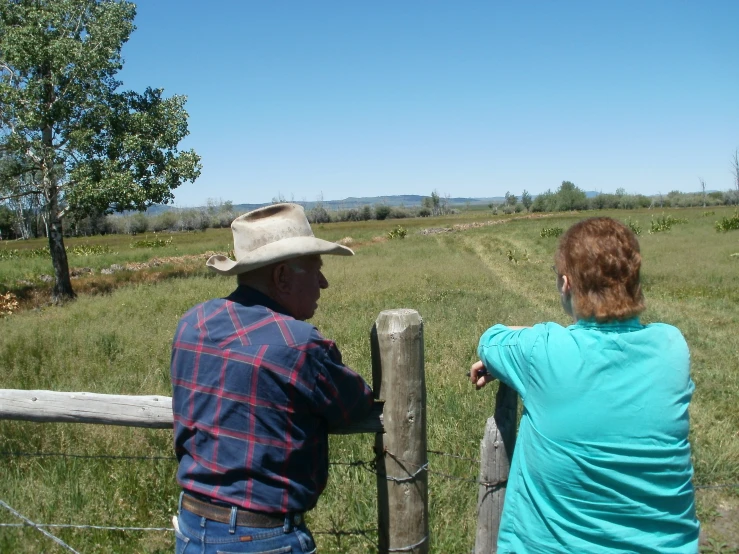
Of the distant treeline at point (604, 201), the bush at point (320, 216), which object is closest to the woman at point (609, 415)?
the bush at point (320, 216)

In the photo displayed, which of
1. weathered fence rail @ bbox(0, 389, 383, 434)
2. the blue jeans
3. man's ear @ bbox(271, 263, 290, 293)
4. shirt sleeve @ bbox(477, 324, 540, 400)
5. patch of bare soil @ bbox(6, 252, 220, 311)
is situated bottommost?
patch of bare soil @ bbox(6, 252, 220, 311)

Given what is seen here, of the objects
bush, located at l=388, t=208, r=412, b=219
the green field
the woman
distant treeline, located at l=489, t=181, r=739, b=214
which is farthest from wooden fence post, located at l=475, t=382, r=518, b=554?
bush, located at l=388, t=208, r=412, b=219

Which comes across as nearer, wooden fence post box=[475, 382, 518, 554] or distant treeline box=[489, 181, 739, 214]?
A: wooden fence post box=[475, 382, 518, 554]

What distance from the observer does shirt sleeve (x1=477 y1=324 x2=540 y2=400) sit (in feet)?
6.11

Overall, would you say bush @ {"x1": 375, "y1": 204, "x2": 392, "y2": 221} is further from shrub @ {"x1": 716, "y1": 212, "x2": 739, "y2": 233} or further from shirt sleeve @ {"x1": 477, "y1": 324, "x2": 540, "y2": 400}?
shirt sleeve @ {"x1": 477, "y1": 324, "x2": 540, "y2": 400}

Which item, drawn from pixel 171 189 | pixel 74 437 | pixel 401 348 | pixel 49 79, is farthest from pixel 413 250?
pixel 401 348

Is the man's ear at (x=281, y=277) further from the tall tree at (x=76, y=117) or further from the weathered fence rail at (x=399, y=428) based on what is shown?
the tall tree at (x=76, y=117)

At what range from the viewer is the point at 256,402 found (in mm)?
1866

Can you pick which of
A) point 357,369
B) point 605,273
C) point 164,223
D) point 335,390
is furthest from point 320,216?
point 605,273

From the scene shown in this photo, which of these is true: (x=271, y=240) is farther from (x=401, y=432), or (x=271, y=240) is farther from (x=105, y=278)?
(x=105, y=278)

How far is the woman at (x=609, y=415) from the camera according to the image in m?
1.75

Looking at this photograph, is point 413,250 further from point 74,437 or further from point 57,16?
point 74,437

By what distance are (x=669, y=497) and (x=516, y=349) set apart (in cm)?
62

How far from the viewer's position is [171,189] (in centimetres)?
2098
